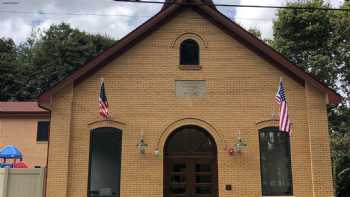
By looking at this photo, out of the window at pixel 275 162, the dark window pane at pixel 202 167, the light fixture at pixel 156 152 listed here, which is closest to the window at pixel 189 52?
the light fixture at pixel 156 152

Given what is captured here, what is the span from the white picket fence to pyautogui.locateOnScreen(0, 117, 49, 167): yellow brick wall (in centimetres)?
1253

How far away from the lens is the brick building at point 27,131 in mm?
25438

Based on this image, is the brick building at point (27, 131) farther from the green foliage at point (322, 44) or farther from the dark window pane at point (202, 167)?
the green foliage at point (322, 44)

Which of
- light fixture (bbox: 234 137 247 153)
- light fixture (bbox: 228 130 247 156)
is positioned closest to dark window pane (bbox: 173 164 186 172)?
light fixture (bbox: 228 130 247 156)

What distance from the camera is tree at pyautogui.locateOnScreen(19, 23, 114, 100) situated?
47094 millimetres

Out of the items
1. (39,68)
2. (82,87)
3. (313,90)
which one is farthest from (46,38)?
(313,90)

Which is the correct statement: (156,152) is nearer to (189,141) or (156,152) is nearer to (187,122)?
(189,141)

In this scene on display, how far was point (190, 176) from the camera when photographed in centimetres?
1357

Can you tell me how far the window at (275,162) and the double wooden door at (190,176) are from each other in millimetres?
1607

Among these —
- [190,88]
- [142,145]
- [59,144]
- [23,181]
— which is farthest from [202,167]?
[23,181]

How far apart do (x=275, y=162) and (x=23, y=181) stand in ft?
26.8

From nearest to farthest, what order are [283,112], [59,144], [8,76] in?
[283,112] → [59,144] → [8,76]

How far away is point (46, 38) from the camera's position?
167 ft

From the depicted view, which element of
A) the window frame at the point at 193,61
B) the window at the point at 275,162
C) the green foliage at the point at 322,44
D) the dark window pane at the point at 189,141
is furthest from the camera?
the green foliage at the point at 322,44
